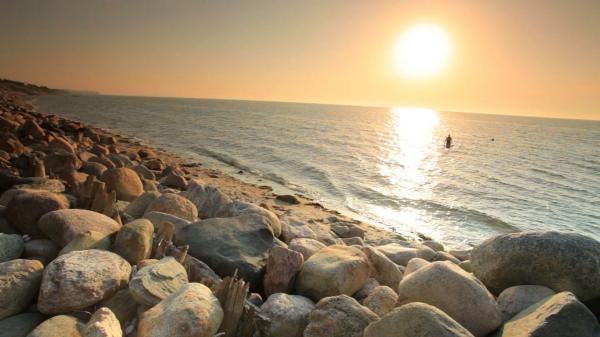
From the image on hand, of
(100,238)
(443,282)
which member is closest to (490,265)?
(443,282)

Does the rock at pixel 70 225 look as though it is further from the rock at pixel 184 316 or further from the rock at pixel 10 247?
A: the rock at pixel 184 316

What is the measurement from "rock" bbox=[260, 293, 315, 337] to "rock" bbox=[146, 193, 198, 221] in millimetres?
3316

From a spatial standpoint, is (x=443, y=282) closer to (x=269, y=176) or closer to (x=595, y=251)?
(x=595, y=251)

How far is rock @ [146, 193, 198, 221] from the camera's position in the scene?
6621 mm

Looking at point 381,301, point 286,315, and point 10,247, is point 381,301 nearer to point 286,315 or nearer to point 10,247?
point 286,315

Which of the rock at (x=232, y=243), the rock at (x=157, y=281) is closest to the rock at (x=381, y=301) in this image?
the rock at (x=232, y=243)

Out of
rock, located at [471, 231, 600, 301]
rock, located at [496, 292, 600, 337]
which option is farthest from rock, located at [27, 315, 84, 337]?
rock, located at [471, 231, 600, 301]

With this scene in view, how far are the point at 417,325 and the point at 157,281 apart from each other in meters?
2.65

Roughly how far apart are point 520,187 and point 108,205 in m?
23.2

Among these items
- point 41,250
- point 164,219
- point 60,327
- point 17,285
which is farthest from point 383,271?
point 41,250

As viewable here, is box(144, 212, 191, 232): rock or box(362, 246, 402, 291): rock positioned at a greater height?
box(144, 212, 191, 232): rock

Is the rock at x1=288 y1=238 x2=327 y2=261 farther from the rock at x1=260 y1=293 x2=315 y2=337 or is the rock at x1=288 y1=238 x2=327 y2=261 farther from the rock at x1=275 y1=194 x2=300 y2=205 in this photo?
the rock at x1=275 y1=194 x2=300 y2=205

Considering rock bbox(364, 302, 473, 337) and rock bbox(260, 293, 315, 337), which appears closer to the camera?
rock bbox(364, 302, 473, 337)

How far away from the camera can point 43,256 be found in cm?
434
